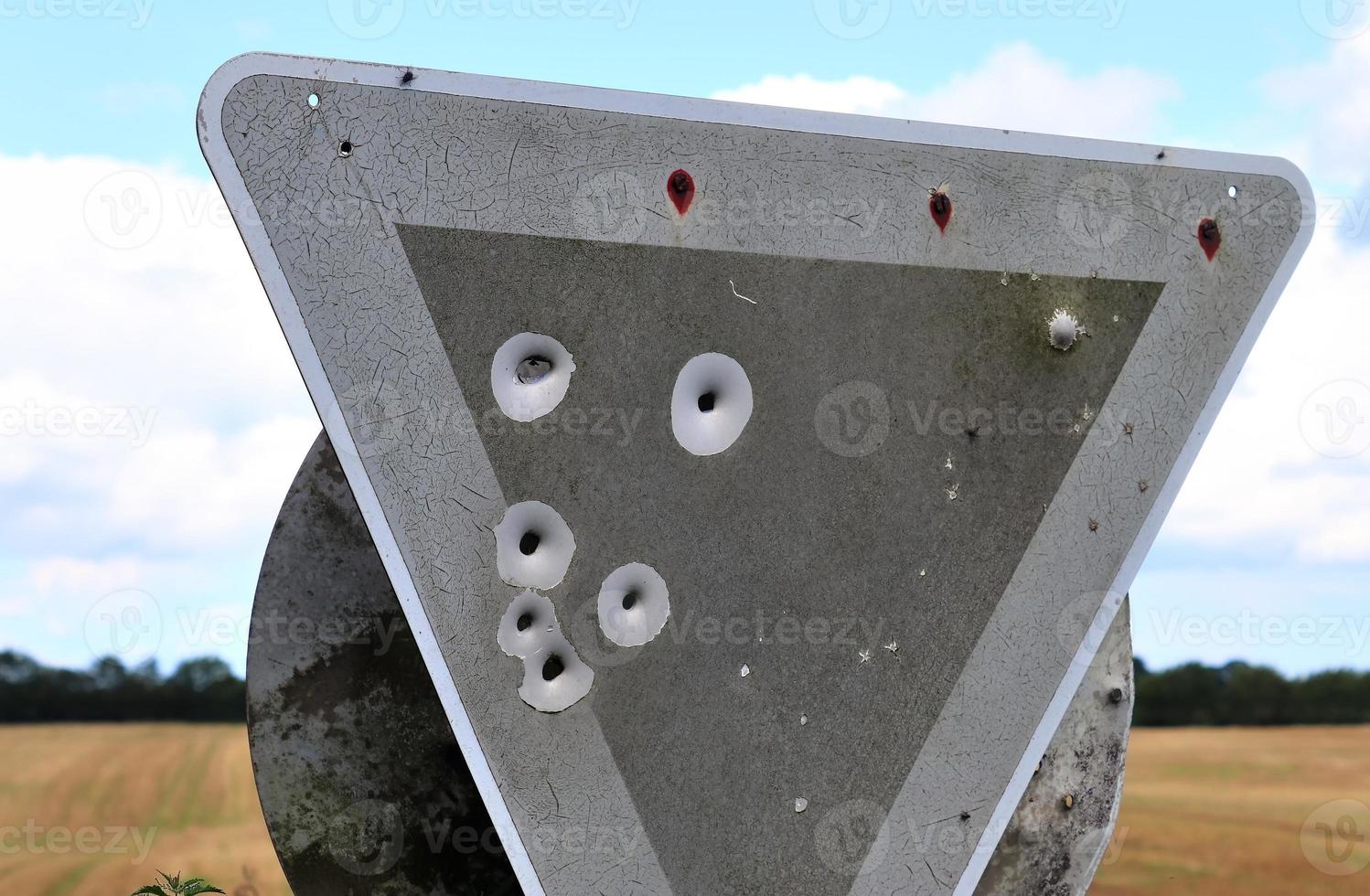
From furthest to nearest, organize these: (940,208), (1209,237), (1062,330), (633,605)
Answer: (1209,237) → (1062,330) → (940,208) → (633,605)

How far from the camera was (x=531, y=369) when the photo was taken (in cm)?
473

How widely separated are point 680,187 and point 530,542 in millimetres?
1420

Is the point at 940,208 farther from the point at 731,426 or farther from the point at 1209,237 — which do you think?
the point at 1209,237

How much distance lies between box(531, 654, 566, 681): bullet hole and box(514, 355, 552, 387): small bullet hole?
1007 millimetres

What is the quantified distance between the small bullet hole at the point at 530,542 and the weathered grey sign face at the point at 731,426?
3 cm

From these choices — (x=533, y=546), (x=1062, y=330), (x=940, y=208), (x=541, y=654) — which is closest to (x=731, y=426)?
(x=533, y=546)

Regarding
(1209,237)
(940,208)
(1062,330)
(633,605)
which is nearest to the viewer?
(633,605)

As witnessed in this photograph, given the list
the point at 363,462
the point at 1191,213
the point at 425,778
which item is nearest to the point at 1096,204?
the point at 1191,213

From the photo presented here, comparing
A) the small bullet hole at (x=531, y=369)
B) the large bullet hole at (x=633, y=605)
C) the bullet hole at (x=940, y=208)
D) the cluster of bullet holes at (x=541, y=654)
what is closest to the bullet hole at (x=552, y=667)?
the cluster of bullet holes at (x=541, y=654)

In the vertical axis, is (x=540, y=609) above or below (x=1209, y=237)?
below

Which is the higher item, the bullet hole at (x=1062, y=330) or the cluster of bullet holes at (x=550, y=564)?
the bullet hole at (x=1062, y=330)

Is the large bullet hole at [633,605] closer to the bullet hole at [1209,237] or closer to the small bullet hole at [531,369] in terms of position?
the small bullet hole at [531,369]

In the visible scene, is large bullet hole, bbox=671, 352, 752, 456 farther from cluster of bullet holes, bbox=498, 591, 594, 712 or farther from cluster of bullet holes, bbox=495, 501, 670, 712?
cluster of bullet holes, bbox=498, 591, 594, 712

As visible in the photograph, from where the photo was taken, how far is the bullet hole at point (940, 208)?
512 centimetres
